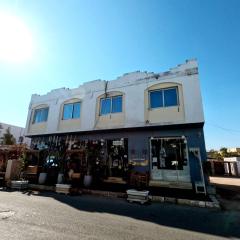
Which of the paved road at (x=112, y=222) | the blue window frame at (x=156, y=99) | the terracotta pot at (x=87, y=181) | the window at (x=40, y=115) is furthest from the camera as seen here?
the window at (x=40, y=115)

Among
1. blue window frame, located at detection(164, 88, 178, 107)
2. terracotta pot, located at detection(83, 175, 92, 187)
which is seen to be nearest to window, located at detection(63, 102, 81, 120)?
terracotta pot, located at detection(83, 175, 92, 187)

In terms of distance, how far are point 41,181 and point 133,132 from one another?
24.4ft

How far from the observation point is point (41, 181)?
1282 cm

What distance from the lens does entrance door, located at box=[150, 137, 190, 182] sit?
458 inches

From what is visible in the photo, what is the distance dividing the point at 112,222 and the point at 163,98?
31.0 ft

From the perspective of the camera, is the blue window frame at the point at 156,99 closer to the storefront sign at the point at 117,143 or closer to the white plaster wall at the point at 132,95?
the white plaster wall at the point at 132,95

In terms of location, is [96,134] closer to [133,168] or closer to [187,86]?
[133,168]

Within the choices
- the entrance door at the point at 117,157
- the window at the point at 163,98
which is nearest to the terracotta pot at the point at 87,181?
the entrance door at the point at 117,157

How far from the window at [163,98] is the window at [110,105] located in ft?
8.65

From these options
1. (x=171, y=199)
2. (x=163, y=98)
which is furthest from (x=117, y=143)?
(x=171, y=199)

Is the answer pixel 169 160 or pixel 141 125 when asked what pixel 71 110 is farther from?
pixel 169 160

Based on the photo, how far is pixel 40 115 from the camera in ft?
61.4

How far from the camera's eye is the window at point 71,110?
53.9ft

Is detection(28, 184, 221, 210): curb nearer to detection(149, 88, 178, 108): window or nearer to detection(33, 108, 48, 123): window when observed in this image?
detection(149, 88, 178, 108): window
